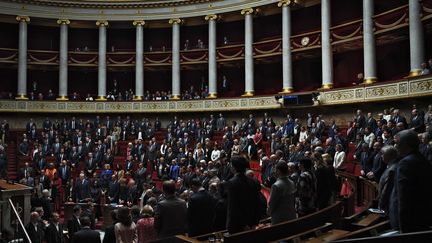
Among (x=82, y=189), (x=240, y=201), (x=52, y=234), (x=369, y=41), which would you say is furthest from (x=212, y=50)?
(x=240, y=201)

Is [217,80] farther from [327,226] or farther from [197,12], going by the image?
[327,226]

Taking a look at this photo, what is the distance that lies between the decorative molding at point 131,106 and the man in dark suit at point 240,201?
20.6 metres

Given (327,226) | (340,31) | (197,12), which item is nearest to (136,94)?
(197,12)

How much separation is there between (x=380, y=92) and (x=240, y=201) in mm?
15763

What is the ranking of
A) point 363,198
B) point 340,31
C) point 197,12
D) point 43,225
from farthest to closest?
1. point 197,12
2. point 340,31
3. point 363,198
4. point 43,225

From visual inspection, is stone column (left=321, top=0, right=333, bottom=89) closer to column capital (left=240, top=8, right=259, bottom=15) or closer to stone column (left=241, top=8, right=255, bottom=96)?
column capital (left=240, top=8, right=259, bottom=15)

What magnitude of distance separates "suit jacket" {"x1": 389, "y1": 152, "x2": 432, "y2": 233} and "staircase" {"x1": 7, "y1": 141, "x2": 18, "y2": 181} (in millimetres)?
19808

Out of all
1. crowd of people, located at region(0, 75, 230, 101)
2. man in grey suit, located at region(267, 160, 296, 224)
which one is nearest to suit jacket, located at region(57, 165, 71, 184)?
crowd of people, located at region(0, 75, 230, 101)

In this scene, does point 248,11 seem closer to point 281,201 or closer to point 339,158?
point 339,158

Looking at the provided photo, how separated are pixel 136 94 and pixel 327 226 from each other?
2595cm

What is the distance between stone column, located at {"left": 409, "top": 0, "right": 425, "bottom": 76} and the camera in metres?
18.5

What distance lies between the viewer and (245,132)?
67.9ft

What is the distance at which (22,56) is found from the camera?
29.3 m

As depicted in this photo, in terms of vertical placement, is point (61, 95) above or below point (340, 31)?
below
